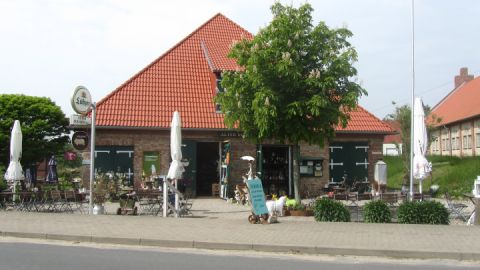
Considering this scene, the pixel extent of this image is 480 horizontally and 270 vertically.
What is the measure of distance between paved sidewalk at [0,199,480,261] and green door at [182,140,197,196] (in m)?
8.22

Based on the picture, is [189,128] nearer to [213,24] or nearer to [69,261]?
[213,24]

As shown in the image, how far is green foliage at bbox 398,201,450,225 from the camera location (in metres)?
14.0

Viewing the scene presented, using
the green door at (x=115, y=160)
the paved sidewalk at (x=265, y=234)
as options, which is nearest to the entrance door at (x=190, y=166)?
the green door at (x=115, y=160)

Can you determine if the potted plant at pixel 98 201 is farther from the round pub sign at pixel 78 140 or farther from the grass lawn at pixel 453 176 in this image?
the grass lawn at pixel 453 176

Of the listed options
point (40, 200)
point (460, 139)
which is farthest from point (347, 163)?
point (460, 139)

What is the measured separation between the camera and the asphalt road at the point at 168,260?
8773 mm

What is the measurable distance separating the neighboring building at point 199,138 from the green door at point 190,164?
0.15 ft

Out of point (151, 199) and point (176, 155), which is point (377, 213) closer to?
point (176, 155)

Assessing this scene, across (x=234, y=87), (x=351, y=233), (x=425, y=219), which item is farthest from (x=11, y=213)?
(x=425, y=219)

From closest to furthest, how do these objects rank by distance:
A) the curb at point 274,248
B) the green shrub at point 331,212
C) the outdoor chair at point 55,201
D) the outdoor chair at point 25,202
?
the curb at point 274,248
the green shrub at point 331,212
the outdoor chair at point 55,201
the outdoor chair at point 25,202

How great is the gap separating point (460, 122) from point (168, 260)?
48.8 m

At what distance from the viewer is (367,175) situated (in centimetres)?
2542

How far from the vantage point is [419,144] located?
16422 mm

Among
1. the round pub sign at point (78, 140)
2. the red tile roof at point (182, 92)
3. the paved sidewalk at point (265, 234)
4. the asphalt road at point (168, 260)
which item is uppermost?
the red tile roof at point (182, 92)
